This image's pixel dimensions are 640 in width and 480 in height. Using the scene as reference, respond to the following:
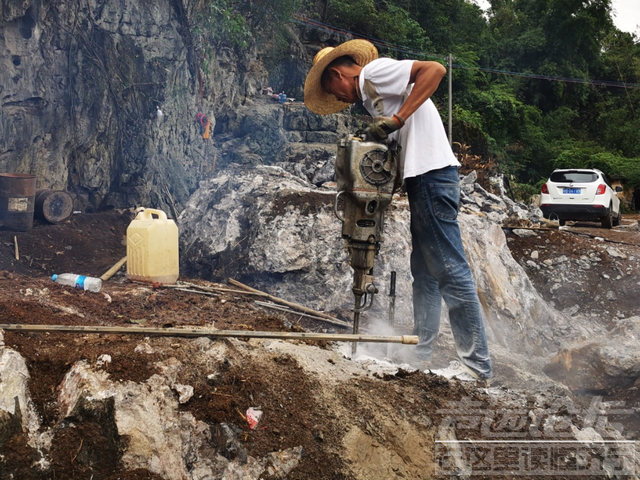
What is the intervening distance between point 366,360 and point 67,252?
162 inches

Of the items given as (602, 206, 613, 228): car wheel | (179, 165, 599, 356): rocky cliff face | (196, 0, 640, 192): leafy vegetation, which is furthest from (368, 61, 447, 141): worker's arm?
(196, 0, 640, 192): leafy vegetation

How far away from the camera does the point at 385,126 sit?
2939 mm

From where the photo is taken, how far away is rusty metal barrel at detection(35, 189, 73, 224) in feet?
19.9

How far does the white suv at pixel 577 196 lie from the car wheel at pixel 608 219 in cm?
5

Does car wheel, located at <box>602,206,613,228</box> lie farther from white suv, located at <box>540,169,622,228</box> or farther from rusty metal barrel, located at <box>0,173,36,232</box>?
rusty metal barrel, located at <box>0,173,36,232</box>

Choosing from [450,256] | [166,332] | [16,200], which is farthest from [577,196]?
[166,332]

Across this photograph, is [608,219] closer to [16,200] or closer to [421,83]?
[421,83]

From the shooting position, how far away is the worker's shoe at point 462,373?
2.95 metres

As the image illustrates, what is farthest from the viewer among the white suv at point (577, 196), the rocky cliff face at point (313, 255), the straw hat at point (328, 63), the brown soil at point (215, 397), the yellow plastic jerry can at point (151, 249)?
the white suv at point (577, 196)

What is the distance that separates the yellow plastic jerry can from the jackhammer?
1.92 m

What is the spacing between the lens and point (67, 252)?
5.84 metres

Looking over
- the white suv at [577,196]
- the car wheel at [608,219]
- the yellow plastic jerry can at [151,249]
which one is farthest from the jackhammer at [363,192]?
the car wheel at [608,219]

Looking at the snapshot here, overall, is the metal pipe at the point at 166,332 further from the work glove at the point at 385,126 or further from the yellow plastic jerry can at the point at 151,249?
the yellow plastic jerry can at the point at 151,249

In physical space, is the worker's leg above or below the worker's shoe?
above
